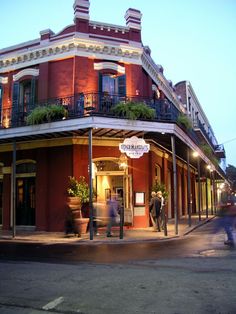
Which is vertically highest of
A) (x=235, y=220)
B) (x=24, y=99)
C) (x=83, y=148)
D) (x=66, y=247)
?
(x=24, y=99)

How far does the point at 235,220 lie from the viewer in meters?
11.5

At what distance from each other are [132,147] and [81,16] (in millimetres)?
6840

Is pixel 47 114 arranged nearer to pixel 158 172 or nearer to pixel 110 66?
pixel 110 66

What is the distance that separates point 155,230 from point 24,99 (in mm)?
8952

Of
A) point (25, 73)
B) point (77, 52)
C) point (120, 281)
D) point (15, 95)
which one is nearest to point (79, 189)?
point (15, 95)

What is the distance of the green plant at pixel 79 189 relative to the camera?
48.7 feet

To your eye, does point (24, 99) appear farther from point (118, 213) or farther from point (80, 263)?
point (80, 263)

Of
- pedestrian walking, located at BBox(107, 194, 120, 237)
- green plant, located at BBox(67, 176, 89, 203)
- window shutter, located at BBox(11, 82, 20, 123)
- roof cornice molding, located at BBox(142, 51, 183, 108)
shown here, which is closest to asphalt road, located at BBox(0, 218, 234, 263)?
pedestrian walking, located at BBox(107, 194, 120, 237)

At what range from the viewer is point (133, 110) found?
1412cm

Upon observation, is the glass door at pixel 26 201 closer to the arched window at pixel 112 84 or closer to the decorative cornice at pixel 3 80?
the decorative cornice at pixel 3 80

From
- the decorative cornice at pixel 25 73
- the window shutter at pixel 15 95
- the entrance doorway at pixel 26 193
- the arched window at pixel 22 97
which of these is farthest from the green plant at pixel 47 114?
the decorative cornice at pixel 25 73

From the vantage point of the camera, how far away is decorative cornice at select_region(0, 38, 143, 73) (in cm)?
1645

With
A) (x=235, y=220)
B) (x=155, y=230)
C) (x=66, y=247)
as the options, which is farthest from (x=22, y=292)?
(x=155, y=230)

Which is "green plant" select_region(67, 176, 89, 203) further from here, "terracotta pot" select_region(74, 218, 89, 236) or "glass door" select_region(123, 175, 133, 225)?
"glass door" select_region(123, 175, 133, 225)
